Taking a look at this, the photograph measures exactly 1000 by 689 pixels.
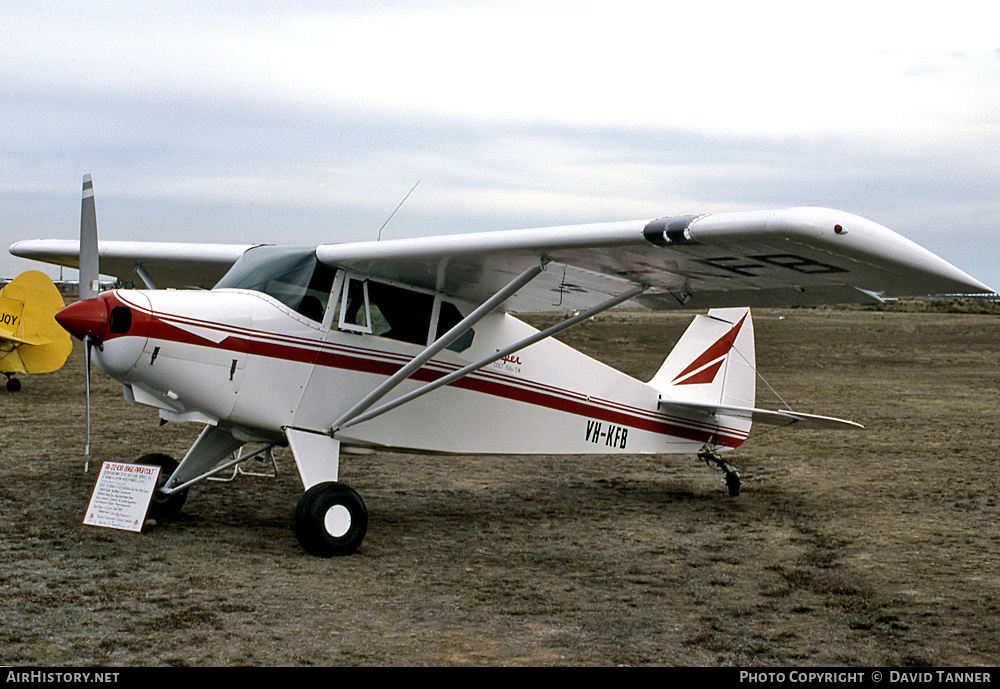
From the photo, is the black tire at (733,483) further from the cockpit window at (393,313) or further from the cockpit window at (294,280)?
the cockpit window at (294,280)

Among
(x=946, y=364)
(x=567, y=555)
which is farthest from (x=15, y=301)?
(x=946, y=364)

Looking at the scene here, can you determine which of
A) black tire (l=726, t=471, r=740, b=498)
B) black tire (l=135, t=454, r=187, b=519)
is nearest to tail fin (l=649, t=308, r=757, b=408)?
black tire (l=726, t=471, r=740, b=498)

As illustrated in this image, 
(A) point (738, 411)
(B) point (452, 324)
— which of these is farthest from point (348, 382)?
(A) point (738, 411)

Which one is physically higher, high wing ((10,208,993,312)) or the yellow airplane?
high wing ((10,208,993,312))

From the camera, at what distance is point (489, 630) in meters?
4.76

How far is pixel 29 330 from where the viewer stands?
16125 mm

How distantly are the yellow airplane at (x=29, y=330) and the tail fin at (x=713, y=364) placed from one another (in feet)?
38.0

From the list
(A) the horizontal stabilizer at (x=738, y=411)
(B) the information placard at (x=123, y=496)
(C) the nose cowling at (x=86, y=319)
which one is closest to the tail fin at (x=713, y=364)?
(A) the horizontal stabilizer at (x=738, y=411)

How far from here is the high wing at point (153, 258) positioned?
852cm

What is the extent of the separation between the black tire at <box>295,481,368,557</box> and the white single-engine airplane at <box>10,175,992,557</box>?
11mm

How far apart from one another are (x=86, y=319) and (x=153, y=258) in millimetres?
3179

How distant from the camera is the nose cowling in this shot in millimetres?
5715

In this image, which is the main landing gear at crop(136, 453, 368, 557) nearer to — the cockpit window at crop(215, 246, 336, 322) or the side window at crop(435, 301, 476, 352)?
the cockpit window at crop(215, 246, 336, 322)
